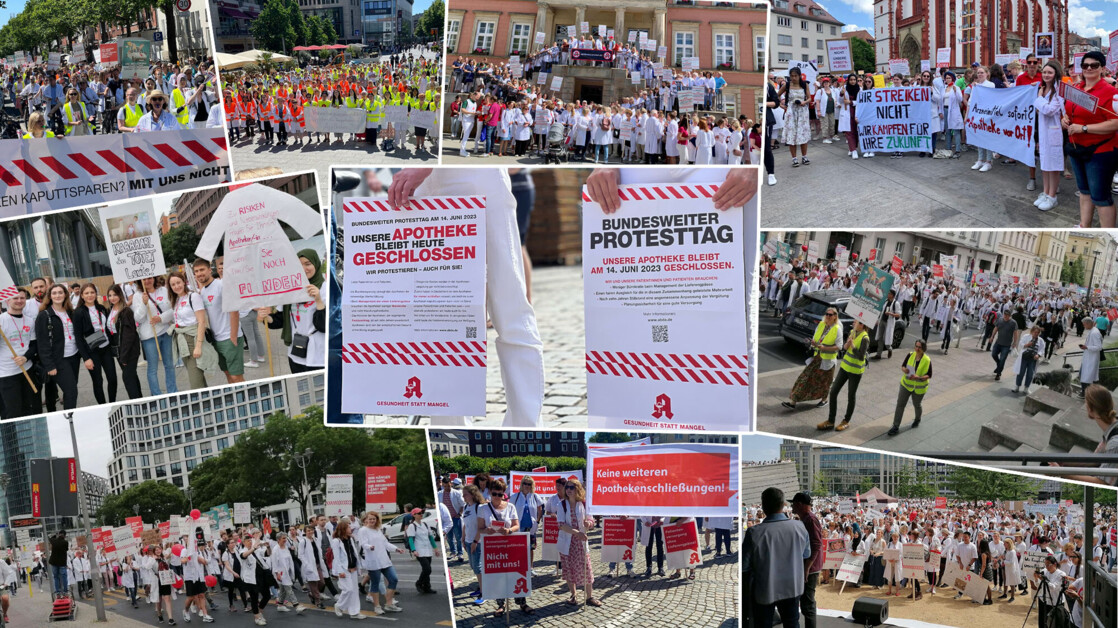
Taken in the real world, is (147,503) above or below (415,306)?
below

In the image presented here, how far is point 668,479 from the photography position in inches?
258

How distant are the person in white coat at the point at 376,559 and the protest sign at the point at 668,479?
223 centimetres

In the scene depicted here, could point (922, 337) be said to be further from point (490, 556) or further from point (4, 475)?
point (4, 475)

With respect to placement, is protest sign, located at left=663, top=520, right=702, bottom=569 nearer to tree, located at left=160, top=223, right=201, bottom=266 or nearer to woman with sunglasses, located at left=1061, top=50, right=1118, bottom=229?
tree, located at left=160, top=223, right=201, bottom=266

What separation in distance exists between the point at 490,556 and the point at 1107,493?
4296 mm

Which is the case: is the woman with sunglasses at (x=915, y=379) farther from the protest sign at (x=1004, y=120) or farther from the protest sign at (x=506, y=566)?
the protest sign at (x=1004, y=120)

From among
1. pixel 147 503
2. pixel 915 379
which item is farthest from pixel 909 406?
pixel 147 503

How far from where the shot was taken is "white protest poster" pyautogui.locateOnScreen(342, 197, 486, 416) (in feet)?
21.0

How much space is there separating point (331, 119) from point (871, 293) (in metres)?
7.83

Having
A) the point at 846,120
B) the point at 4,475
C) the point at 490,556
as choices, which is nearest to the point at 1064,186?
the point at 846,120

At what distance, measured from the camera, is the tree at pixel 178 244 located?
7.34 meters

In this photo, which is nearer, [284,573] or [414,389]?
[414,389]

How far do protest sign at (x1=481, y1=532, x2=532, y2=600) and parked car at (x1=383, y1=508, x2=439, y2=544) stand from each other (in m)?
0.66

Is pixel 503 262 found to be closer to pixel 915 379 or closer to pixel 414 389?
pixel 414 389
